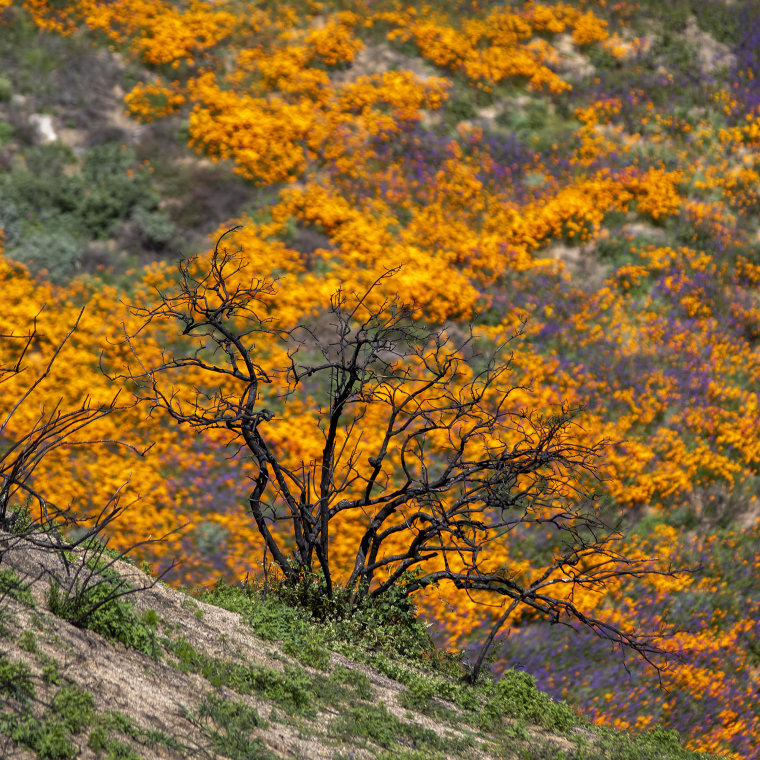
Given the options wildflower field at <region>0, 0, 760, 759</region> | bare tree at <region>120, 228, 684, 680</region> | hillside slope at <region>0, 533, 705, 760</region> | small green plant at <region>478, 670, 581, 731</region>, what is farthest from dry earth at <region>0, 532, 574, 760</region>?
wildflower field at <region>0, 0, 760, 759</region>

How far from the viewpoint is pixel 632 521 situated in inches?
618

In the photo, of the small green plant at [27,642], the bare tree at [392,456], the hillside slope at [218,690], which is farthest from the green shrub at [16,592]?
the bare tree at [392,456]

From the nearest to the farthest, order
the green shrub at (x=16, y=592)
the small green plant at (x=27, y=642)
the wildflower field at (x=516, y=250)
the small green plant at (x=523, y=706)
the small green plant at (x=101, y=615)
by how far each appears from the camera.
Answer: the small green plant at (x=27, y=642)
the green shrub at (x=16, y=592)
the small green plant at (x=101, y=615)
the small green plant at (x=523, y=706)
the wildflower field at (x=516, y=250)

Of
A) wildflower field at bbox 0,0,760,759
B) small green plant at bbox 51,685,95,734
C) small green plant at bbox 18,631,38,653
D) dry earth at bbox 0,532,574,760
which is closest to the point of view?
small green plant at bbox 51,685,95,734

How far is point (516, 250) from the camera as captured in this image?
19.9 meters

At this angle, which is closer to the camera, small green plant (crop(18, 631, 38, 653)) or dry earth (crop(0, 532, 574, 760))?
dry earth (crop(0, 532, 574, 760))

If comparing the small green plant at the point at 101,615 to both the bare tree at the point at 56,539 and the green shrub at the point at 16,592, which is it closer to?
the bare tree at the point at 56,539

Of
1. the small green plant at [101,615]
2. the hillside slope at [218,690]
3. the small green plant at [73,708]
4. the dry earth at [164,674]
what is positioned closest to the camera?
the small green plant at [73,708]

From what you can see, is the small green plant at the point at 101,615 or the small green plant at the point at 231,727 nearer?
the small green plant at the point at 231,727

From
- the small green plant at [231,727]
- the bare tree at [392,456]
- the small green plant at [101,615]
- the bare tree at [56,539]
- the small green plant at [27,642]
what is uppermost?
the bare tree at [392,456]

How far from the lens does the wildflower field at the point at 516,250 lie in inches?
562

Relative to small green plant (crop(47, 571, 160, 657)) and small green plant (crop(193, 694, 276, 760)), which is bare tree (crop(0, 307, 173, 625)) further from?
small green plant (crop(193, 694, 276, 760))

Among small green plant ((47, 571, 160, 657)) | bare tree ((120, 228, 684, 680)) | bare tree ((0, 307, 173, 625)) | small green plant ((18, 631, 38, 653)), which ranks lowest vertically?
small green plant ((18, 631, 38, 653))

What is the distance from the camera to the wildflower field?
1428 centimetres
